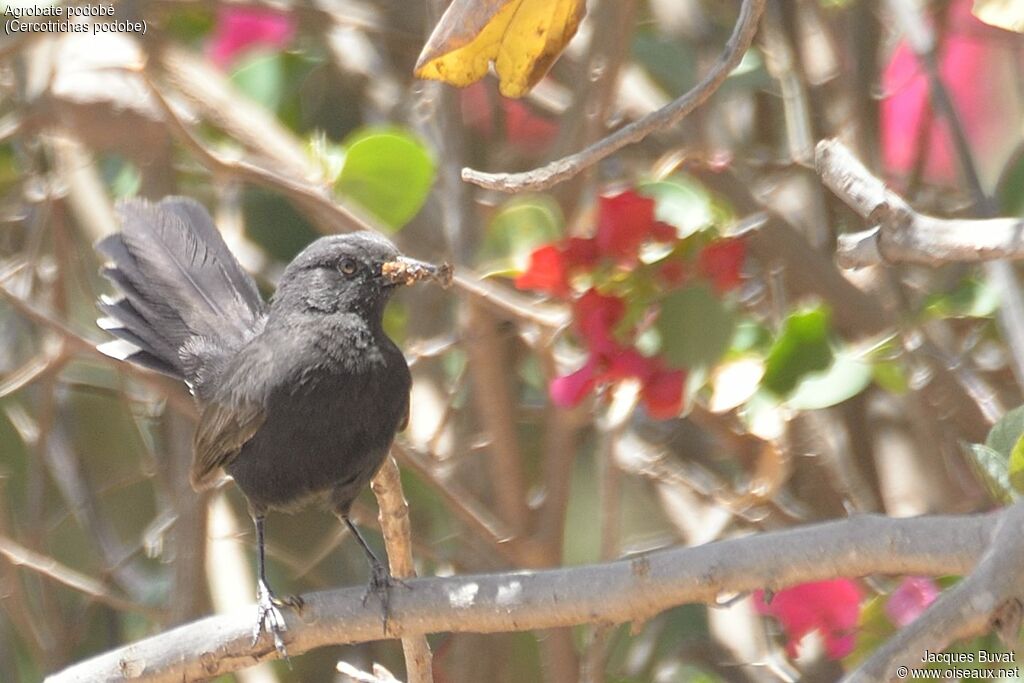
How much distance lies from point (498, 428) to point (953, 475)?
4.03 ft

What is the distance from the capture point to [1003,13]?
238 cm

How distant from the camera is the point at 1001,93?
283 inches

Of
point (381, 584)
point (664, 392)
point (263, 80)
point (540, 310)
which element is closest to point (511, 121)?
point (263, 80)

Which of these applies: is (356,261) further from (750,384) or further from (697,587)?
(697,587)

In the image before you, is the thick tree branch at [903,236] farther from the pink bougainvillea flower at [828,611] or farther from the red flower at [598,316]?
the pink bougainvillea flower at [828,611]

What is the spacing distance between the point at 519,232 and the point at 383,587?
3.52ft

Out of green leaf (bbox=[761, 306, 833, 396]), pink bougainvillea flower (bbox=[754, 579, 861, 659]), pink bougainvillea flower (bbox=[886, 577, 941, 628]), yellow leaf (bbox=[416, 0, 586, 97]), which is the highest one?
yellow leaf (bbox=[416, 0, 586, 97])

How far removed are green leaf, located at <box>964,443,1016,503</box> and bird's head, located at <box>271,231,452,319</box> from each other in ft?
4.48

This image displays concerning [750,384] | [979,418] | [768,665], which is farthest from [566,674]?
[979,418]

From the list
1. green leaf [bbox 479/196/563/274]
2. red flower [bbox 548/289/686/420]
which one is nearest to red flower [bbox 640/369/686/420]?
red flower [bbox 548/289/686/420]

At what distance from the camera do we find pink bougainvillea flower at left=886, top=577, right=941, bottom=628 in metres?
3.02

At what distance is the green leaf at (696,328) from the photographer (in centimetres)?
314

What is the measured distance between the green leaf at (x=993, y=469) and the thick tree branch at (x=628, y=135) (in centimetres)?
70

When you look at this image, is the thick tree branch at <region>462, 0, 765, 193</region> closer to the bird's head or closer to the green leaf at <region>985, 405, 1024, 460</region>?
the green leaf at <region>985, 405, 1024, 460</region>
